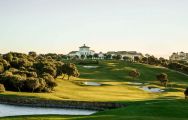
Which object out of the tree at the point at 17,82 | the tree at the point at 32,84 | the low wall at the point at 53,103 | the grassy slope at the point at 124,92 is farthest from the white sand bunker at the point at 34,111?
the tree at the point at 17,82

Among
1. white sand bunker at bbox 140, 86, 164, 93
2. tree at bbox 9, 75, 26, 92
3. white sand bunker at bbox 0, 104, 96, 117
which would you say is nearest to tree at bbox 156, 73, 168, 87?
white sand bunker at bbox 140, 86, 164, 93

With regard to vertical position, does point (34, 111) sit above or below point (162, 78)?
below

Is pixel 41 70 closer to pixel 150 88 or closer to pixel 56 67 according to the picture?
pixel 56 67

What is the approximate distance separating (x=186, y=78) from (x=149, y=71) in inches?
657

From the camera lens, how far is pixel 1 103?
8238cm

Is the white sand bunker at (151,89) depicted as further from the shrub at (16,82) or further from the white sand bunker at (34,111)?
the white sand bunker at (34,111)

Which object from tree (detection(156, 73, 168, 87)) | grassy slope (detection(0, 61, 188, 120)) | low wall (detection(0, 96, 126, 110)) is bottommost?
low wall (detection(0, 96, 126, 110))

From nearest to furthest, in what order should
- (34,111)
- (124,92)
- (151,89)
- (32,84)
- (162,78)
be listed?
(34,111), (32,84), (124,92), (151,89), (162,78)

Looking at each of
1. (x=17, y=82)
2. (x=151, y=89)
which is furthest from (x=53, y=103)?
(x=151, y=89)

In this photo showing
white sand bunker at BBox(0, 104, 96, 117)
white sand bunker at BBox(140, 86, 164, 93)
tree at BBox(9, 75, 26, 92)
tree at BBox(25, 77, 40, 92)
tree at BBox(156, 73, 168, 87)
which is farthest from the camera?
tree at BBox(156, 73, 168, 87)

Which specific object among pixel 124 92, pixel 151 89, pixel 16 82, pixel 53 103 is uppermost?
pixel 16 82

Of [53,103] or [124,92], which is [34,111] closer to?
[53,103]

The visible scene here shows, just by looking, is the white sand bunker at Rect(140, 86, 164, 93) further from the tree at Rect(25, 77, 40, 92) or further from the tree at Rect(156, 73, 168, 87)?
the tree at Rect(25, 77, 40, 92)

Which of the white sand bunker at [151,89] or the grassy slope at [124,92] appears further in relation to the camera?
the white sand bunker at [151,89]
